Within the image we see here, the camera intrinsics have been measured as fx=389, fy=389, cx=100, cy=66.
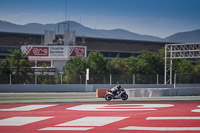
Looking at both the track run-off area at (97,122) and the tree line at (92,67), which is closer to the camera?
the track run-off area at (97,122)

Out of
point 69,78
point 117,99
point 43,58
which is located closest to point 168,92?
point 117,99

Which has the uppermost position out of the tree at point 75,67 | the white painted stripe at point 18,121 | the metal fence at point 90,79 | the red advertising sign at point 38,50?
the red advertising sign at point 38,50

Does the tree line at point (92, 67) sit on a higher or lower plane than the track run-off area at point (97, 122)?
higher

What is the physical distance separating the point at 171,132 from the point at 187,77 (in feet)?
138

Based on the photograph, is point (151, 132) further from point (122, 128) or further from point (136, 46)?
point (136, 46)

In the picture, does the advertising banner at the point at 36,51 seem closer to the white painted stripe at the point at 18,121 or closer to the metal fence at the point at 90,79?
the metal fence at the point at 90,79

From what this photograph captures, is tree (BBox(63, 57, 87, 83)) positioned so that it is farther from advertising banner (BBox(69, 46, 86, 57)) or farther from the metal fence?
advertising banner (BBox(69, 46, 86, 57))

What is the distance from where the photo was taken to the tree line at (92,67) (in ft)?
164

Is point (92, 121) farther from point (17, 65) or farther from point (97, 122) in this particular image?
point (17, 65)

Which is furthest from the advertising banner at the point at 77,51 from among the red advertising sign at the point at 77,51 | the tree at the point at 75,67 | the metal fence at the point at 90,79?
the metal fence at the point at 90,79

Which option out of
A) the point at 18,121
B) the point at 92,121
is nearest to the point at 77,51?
the point at 18,121

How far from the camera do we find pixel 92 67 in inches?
2415

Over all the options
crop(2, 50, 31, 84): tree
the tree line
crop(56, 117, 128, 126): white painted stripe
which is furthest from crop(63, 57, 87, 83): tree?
crop(56, 117, 128, 126): white painted stripe

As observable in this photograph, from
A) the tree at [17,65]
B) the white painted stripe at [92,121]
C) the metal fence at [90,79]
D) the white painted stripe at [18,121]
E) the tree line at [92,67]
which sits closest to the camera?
the white painted stripe at [92,121]
